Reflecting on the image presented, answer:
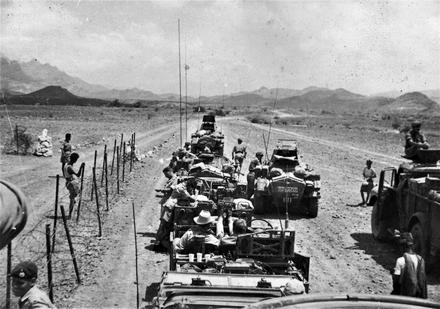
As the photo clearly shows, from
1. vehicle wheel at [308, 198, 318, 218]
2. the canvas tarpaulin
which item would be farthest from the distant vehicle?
vehicle wheel at [308, 198, 318, 218]

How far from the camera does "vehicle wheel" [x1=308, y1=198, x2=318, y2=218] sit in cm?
1725

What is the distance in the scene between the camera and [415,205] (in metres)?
12.8

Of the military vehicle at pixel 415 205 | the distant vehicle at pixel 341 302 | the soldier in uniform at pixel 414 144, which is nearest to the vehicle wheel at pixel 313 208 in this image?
the military vehicle at pixel 415 205

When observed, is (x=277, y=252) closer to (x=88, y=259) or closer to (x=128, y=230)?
(x=88, y=259)

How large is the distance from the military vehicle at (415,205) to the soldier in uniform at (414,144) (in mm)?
219

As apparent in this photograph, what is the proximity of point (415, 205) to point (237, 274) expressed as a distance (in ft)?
19.4

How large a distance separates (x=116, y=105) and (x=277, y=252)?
10749 centimetres

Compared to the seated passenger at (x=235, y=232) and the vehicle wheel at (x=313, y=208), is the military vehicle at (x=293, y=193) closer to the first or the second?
the vehicle wheel at (x=313, y=208)

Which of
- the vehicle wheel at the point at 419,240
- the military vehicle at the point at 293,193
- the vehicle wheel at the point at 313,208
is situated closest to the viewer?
the vehicle wheel at the point at 419,240

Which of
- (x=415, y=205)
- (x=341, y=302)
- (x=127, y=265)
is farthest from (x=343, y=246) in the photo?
(x=341, y=302)

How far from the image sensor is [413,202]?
12.9 m

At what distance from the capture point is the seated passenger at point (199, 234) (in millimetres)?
10188

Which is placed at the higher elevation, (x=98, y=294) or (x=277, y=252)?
(x=277, y=252)

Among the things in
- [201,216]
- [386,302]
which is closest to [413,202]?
[201,216]
